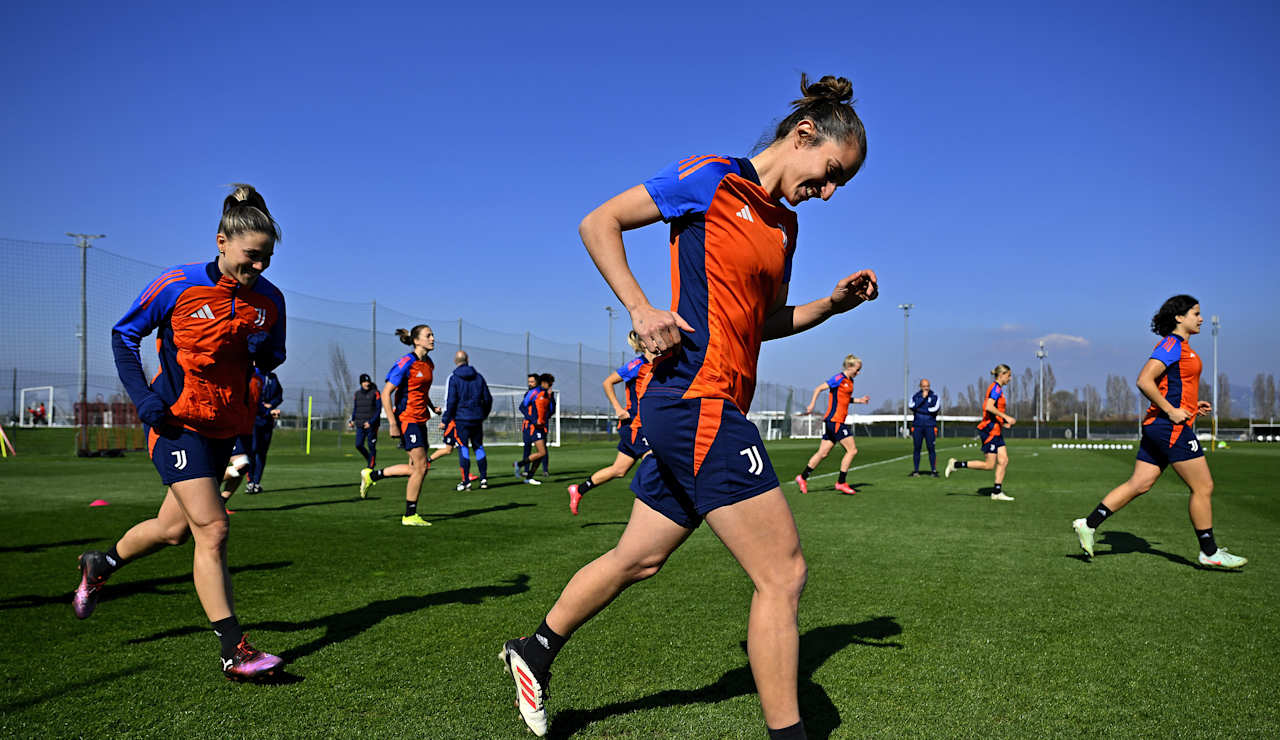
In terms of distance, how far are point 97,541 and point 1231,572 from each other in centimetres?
934

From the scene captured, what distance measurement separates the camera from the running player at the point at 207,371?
3.64 meters

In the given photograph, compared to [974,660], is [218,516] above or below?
above

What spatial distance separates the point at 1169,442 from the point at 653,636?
4.85m

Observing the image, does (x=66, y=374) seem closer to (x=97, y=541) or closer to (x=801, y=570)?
(x=97, y=541)

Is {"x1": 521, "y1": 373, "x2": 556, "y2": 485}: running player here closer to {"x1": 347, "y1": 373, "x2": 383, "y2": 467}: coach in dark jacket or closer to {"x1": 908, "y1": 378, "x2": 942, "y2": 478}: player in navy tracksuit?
{"x1": 347, "y1": 373, "x2": 383, "y2": 467}: coach in dark jacket

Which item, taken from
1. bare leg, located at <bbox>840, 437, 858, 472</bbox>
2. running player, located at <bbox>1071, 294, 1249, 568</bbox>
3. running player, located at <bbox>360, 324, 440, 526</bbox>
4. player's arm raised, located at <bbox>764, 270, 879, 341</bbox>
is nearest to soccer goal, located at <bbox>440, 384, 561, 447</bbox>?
bare leg, located at <bbox>840, 437, 858, 472</bbox>

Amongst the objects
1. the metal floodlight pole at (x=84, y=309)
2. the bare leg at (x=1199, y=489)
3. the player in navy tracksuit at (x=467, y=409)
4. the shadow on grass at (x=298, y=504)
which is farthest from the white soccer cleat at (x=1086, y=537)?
the metal floodlight pole at (x=84, y=309)

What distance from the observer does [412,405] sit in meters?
10.8

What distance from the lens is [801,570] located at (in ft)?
8.42

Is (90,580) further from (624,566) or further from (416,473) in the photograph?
(416,473)

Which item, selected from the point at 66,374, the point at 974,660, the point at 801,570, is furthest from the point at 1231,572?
the point at 66,374

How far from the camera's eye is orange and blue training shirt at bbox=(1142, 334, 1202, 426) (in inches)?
264

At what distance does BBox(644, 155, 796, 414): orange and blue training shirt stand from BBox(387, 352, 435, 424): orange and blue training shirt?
8.05m

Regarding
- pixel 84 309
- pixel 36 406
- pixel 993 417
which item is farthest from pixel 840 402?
pixel 36 406
